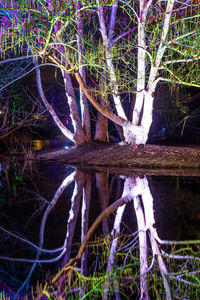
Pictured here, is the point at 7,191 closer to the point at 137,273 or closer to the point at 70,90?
the point at 137,273

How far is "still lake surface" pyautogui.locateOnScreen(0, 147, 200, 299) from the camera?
297 centimetres

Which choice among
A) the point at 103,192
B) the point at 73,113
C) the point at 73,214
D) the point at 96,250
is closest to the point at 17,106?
the point at 73,113

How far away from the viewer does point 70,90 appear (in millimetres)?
14148

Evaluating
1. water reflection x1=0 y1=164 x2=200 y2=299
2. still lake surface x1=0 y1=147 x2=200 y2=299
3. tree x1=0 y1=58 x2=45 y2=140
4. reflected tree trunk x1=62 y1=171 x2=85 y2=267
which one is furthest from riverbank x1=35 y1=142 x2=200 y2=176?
tree x1=0 y1=58 x2=45 y2=140

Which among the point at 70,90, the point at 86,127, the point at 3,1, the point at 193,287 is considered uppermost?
the point at 3,1

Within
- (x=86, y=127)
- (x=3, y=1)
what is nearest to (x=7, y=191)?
(x=3, y=1)

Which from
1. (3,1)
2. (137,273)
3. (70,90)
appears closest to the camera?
(137,273)

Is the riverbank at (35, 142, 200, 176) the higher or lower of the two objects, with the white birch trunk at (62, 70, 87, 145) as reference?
lower

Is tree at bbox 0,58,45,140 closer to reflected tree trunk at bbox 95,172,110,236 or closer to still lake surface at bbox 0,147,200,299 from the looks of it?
reflected tree trunk at bbox 95,172,110,236

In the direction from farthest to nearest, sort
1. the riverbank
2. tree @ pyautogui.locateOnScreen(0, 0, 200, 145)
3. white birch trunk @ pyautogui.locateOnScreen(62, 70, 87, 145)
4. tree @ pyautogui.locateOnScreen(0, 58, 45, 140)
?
tree @ pyautogui.locateOnScreen(0, 58, 45, 140) → white birch trunk @ pyautogui.locateOnScreen(62, 70, 87, 145) → the riverbank → tree @ pyautogui.locateOnScreen(0, 0, 200, 145)

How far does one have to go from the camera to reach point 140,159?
10547 mm

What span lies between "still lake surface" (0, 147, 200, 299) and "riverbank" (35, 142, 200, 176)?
2358mm

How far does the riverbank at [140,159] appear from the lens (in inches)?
389

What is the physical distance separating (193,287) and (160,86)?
15.7m
